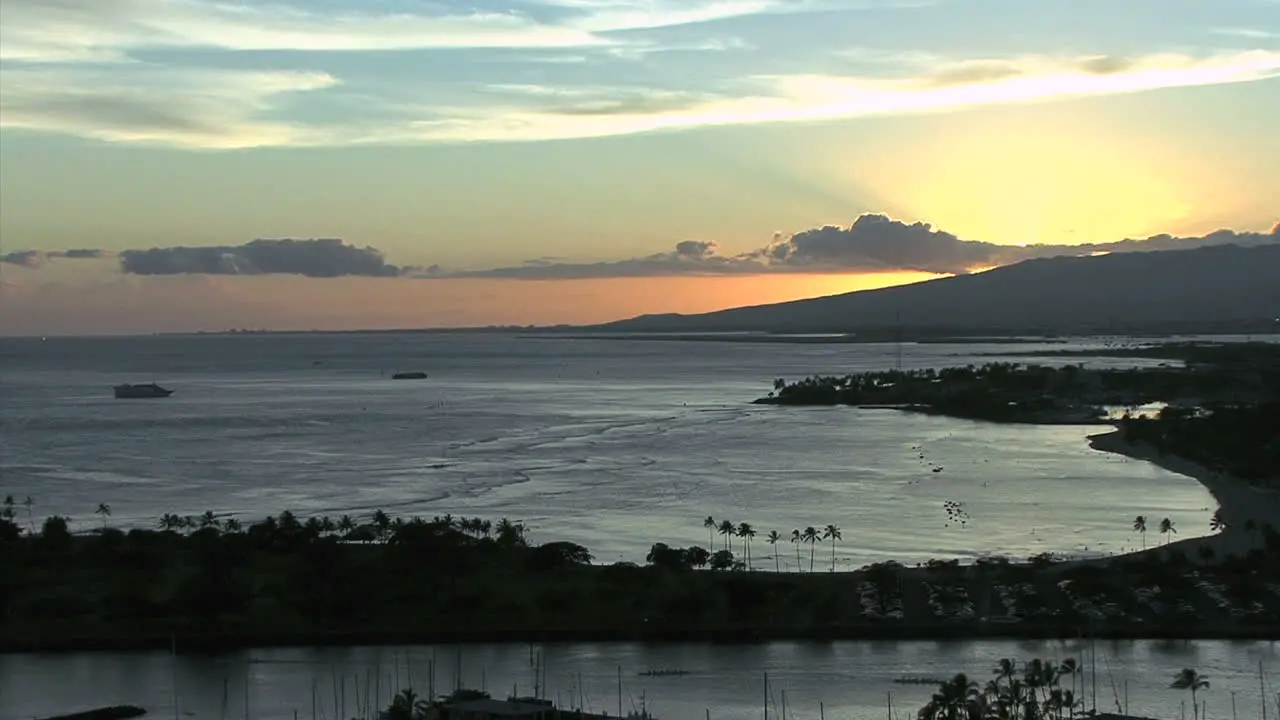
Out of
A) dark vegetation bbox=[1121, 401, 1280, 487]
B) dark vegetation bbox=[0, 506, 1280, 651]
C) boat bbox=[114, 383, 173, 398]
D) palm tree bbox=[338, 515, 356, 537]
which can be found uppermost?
boat bbox=[114, 383, 173, 398]

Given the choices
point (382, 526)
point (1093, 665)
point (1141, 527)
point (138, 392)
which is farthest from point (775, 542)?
point (138, 392)

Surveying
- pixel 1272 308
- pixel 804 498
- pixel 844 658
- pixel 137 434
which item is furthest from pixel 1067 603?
pixel 1272 308

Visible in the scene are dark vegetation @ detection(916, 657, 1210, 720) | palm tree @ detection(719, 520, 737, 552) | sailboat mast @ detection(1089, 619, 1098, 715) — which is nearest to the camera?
dark vegetation @ detection(916, 657, 1210, 720)

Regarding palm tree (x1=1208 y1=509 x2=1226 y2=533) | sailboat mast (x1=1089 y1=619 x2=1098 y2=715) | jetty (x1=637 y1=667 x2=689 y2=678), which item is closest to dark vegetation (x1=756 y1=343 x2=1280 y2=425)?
palm tree (x1=1208 y1=509 x2=1226 y2=533)

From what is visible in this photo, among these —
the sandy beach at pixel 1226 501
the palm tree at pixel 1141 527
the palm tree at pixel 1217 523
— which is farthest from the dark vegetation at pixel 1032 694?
the palm tree at pixel 1217 523

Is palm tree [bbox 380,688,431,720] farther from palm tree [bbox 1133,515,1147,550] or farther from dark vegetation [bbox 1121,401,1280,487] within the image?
dark vegetation [bbox 1121,401,1280,487]

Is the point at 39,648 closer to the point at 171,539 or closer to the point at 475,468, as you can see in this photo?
the point at 171,539
